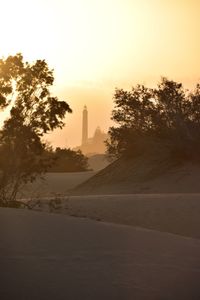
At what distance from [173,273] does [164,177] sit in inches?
899

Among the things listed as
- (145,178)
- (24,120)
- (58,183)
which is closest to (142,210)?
(24,120)

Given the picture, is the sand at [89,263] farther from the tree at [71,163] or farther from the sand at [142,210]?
the tree at [71,163]

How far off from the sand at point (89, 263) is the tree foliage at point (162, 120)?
67.9ft

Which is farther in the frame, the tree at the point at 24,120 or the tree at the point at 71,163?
the tree at the point at 71,163

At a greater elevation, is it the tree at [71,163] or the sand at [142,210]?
the tree at [71,163]

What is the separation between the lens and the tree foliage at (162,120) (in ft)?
101

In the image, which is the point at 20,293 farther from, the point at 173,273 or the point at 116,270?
the point at 173,273

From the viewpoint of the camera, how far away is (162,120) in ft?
101

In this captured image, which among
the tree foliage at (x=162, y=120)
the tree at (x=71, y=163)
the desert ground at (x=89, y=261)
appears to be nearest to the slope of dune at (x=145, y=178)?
the tree foliage at (x=162, y=120)

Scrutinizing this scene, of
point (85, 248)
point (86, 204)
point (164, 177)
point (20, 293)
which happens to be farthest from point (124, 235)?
point (164, 177)

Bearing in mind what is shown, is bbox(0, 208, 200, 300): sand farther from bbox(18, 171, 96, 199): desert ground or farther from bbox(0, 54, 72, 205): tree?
bbox(18, 171, 96, 199): desert ground

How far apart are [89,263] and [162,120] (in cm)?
2427

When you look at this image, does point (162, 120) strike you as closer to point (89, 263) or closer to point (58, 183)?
point (58, 183)

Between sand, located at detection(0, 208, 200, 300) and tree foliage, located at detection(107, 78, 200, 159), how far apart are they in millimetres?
20699
